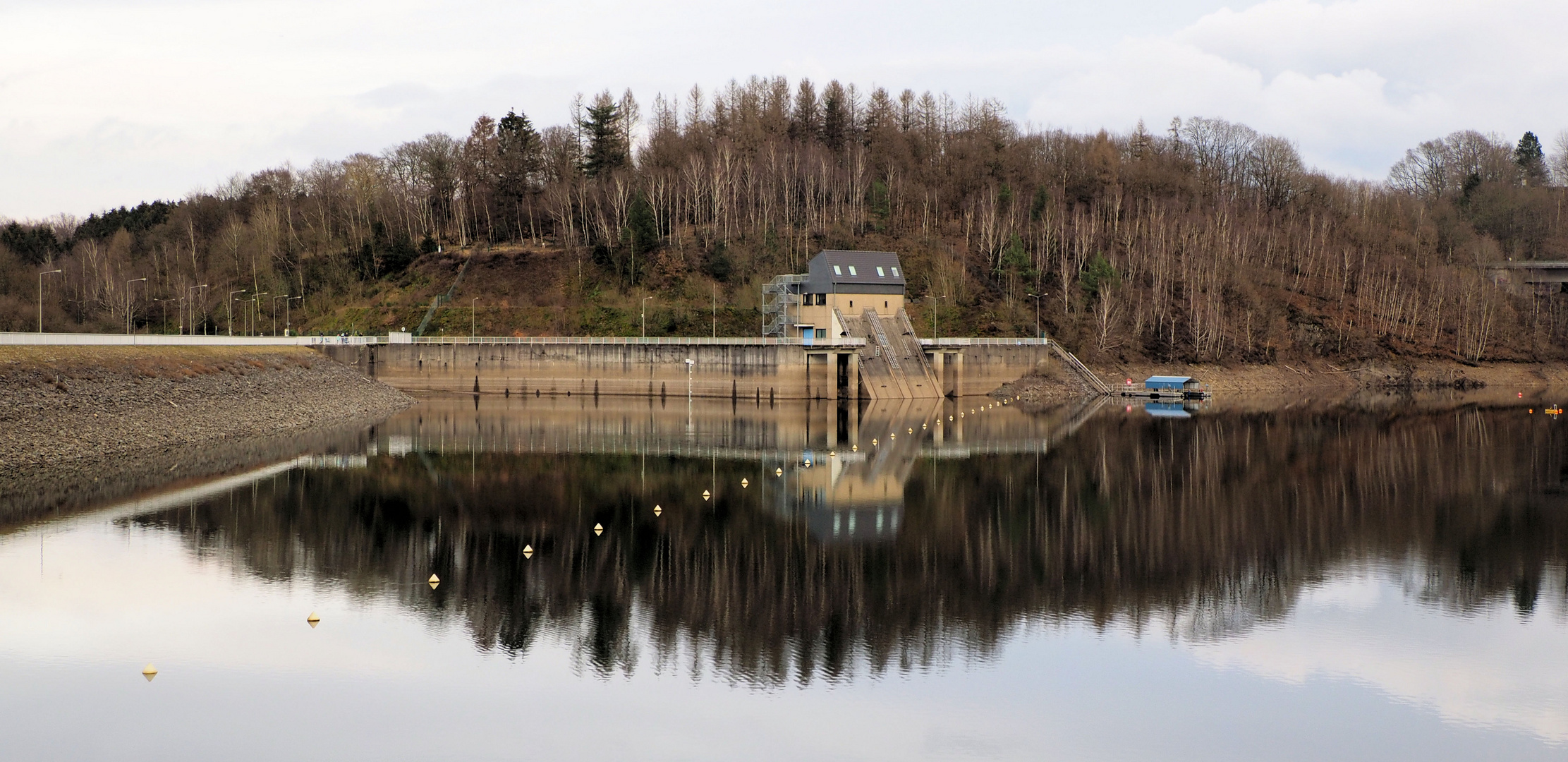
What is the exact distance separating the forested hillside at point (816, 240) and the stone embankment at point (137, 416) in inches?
1057

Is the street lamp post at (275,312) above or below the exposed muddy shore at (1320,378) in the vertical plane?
above

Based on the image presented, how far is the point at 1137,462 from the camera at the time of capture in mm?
42812

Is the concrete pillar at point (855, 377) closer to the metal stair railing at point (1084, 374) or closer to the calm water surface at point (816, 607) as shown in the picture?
the metal stair railing at point (1084, 374)

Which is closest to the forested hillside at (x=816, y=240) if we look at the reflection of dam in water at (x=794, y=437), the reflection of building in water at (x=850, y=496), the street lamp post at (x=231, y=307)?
the street lamp post at (x=231, y=307)

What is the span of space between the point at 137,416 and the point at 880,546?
30716mm

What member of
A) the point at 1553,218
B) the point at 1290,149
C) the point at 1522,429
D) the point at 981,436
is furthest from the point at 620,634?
the point at 1553,218

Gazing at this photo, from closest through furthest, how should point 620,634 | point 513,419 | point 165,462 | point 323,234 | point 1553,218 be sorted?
point 620,634, point 165,462, point 513,419, point 323,234, point 1553,218

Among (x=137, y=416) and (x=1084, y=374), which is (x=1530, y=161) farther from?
(x=137, y=416)

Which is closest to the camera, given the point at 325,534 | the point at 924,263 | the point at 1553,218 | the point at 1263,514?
the point at 325,534

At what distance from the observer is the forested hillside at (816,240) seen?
87.8 metres

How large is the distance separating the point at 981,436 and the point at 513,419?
24.1 meters

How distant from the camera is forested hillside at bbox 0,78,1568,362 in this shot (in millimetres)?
87750

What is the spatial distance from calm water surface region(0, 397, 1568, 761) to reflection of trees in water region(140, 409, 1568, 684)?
12 cm

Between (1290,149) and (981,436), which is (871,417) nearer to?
(981,436)
